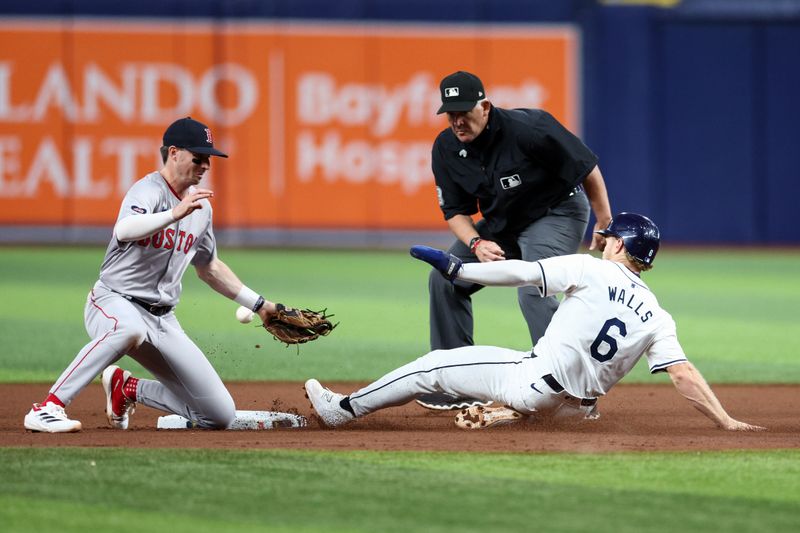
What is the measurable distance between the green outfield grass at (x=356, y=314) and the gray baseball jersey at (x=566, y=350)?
260 cm

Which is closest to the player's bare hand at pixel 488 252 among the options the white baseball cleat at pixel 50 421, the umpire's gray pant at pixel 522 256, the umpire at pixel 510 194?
the umpire at pixel 510 194

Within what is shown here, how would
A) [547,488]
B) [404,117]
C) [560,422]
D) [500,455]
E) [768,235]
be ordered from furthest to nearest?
[768,235], [404,117], [560,422], [500,455], [547,488]

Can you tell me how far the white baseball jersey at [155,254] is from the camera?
620 centimetres

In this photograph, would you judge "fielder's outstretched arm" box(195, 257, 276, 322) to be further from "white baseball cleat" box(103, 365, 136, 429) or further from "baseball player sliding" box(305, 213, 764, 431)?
"baseball player sliding" box(305, 213, 764, 431)

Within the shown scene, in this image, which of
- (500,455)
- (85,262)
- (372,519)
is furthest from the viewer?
(85,262)

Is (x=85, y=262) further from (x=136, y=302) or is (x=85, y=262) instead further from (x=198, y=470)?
(x=198, y=470)

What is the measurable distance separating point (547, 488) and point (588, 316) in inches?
49.3

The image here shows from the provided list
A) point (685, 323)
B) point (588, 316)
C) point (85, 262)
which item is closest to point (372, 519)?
point (588, 316)

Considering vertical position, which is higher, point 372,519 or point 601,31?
point 601,31

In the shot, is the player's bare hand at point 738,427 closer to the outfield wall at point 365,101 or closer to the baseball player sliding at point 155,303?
the baseball player sliding at point 155,303

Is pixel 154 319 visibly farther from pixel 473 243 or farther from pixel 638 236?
pixel 638 236

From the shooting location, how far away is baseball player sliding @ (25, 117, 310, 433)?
600cm

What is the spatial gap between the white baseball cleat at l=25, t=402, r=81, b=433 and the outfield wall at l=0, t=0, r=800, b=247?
51.2 feet

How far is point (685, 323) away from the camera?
1234cm
